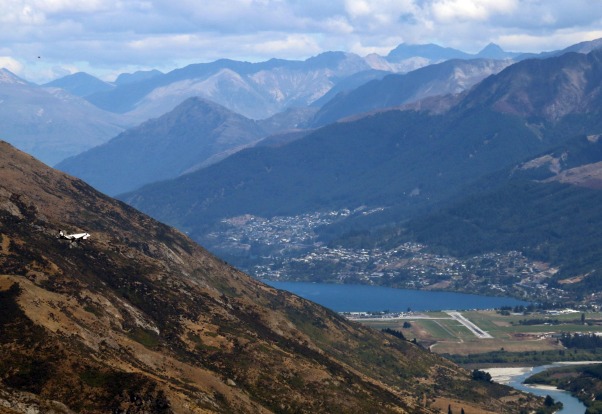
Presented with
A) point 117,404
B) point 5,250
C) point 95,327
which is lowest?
point 117,404

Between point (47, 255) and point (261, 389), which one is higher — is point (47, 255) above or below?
above

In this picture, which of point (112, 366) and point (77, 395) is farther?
point (112, 366)

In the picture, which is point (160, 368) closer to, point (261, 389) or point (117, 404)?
point (261, 389)

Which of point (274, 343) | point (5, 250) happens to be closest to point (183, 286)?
point (274, 343)

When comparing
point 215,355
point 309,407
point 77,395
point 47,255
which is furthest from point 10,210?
point 77,395

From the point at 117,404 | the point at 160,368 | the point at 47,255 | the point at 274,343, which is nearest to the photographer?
the point at 117,404

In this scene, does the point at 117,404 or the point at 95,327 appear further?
the point at 95,327

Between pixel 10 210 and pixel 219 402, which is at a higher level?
pixel 10 210

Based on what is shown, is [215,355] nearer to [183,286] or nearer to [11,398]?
[183,286]

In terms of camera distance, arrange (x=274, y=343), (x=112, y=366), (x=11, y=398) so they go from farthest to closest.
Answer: (x=274, y=343)
(x=112, y=366)
(x=11, y=398)
